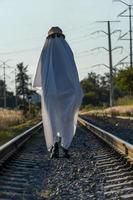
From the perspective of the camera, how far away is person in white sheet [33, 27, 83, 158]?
10039 mm

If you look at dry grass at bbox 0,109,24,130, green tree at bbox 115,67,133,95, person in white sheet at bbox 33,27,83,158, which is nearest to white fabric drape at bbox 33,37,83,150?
person in white sheet at bbox 33,27,83,158

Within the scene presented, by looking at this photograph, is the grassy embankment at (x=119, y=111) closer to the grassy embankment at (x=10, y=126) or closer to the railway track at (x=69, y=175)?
the grassy embankment at (x=10, y=126)

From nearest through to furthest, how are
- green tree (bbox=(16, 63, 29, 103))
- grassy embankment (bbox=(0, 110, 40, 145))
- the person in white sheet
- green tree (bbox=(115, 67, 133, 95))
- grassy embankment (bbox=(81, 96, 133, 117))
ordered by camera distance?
the person in white sheet
grassy embankment (bbox=(0, 110, 40, 145))
grassy embankment (bbox=(81, 96, 133, 117))
green tree (bbox=(115, 67, 133, 95))
green tree (bbox=(16, 63, 29, 103))

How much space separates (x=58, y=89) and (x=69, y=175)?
164 centimetres

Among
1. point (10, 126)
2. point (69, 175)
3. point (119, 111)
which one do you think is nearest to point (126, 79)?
point (119, 111)

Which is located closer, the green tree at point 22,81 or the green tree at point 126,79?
the green tree at point 126,79

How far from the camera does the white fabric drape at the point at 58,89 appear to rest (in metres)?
10.0

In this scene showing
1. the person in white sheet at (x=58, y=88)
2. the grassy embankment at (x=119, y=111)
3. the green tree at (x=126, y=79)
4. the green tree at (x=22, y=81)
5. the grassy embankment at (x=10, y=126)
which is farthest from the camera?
the green tree at (x=22, y=81)

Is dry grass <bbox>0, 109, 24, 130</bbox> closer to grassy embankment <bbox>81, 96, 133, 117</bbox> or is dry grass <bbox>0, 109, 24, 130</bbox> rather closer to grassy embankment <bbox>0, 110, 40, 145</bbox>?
grassy embankment <bbox>0, 110, 40, 145</bbox>

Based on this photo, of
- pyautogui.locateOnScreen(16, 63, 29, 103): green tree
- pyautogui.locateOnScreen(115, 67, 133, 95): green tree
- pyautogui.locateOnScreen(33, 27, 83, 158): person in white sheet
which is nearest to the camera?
pyautogui.locateOnScreen(33, 27, 83, 158): person in white sheet

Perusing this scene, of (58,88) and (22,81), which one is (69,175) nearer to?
(58,88)

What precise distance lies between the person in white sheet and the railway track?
0.70 meters

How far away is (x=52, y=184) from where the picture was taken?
329 inches

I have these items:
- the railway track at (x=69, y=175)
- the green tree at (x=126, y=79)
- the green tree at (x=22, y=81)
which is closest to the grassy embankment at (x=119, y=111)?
the green tree at (x=126, y=79)
